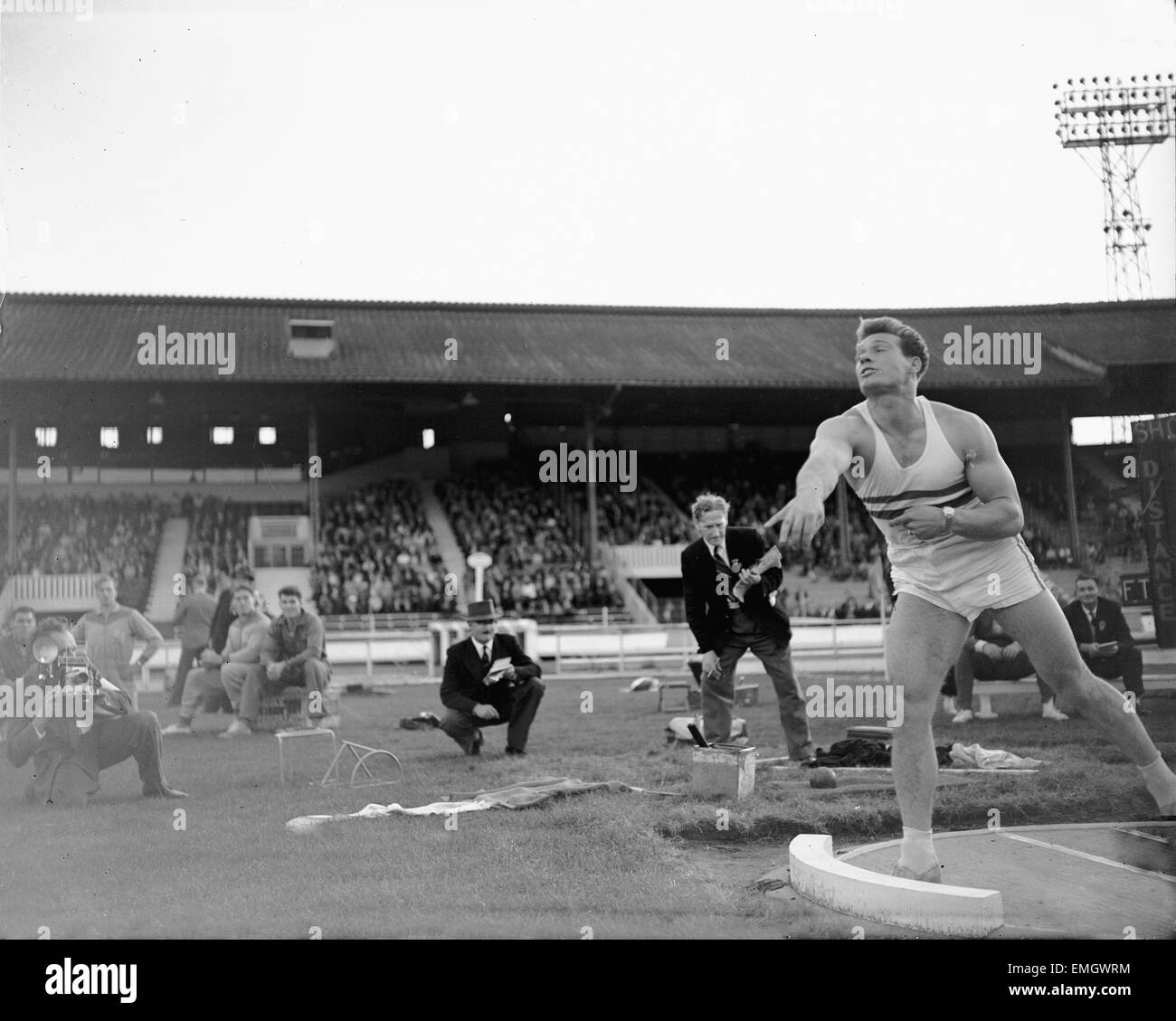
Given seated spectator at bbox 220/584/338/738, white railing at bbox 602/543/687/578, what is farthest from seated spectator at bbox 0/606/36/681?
white railing at bbox 602/543/687/578

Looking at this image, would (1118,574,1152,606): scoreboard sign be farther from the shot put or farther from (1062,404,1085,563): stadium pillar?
the shot put

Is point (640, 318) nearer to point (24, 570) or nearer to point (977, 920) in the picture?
point (24, 570)

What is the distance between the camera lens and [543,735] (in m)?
10.5

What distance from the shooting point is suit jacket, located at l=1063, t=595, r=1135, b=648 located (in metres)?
9.80

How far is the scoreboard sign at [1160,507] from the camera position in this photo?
8867mm

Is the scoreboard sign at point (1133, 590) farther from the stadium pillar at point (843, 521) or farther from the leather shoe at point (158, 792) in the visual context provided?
the leather shoe at point (158, 792)

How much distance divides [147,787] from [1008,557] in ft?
16.6

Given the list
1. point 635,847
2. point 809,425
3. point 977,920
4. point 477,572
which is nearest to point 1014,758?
point 635,847

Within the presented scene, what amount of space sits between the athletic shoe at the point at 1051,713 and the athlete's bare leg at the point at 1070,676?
18.6ft

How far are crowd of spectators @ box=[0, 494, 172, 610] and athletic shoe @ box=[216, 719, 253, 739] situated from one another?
9.27 metres

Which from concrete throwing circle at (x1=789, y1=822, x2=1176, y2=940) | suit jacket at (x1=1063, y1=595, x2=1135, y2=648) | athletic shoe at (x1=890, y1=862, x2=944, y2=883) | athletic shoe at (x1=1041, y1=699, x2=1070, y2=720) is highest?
suit jacket at (x1=1063, y1=595, x2=1135, y2=648)

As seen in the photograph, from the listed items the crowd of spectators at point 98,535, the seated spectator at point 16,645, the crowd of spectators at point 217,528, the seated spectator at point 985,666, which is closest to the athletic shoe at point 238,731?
the seated spectator at point 16,645

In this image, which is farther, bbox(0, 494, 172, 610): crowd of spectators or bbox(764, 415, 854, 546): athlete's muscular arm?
bbox(0, 494, 172, 610): crowd of spectators

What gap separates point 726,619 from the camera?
782 cm
